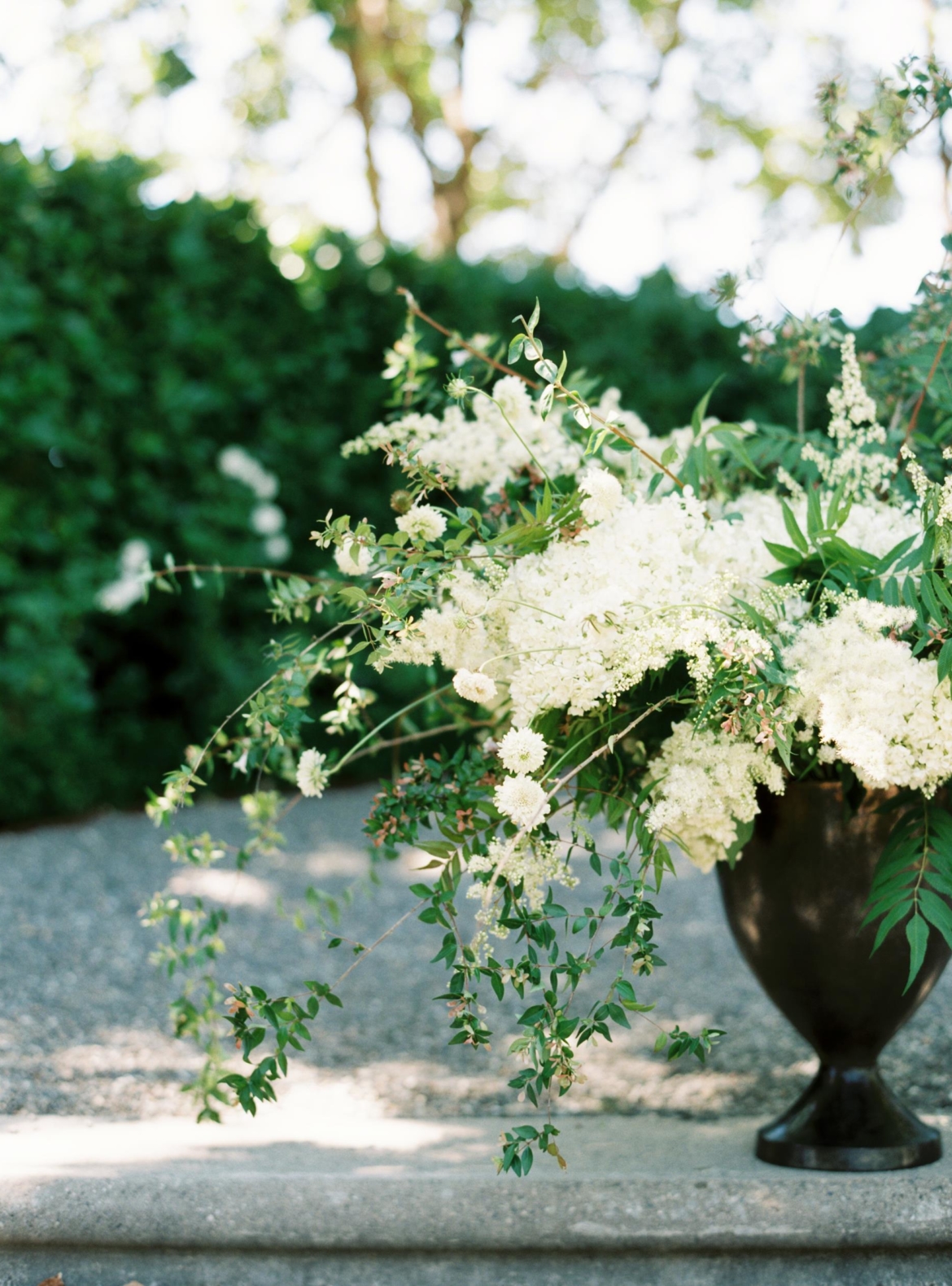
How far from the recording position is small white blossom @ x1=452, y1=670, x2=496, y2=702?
1469 mm

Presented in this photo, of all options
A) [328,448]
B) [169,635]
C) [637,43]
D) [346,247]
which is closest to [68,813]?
[169,635]

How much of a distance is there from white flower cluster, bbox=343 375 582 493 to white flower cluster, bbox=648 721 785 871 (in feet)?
1.81

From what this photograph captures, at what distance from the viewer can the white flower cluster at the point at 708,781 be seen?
1539 millimetres

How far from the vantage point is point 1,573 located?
14.7 feet

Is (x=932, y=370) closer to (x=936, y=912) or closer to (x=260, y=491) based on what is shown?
(x=936, y=912)

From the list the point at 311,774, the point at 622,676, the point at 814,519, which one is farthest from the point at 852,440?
the point at 311,774

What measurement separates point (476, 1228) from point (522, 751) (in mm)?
838

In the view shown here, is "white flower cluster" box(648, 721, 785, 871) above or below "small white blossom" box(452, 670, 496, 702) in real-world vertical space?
below

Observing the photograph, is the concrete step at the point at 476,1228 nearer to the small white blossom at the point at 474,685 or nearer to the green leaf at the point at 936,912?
the green leaf at the point at 936,912

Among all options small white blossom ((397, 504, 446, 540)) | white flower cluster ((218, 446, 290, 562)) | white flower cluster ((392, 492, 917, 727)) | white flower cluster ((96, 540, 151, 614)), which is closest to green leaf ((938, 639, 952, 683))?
white flower cluster ((392, 492, 917, 727))

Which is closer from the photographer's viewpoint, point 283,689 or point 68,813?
point 283,689

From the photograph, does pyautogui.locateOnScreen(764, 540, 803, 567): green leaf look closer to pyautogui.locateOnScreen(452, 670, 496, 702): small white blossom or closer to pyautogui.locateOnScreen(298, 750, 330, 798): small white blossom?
pyautogui.locateOnScreen(452, 670, 496, 702): small white blossom

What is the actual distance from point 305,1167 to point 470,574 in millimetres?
1071

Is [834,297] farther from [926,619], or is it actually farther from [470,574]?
[470,574]
